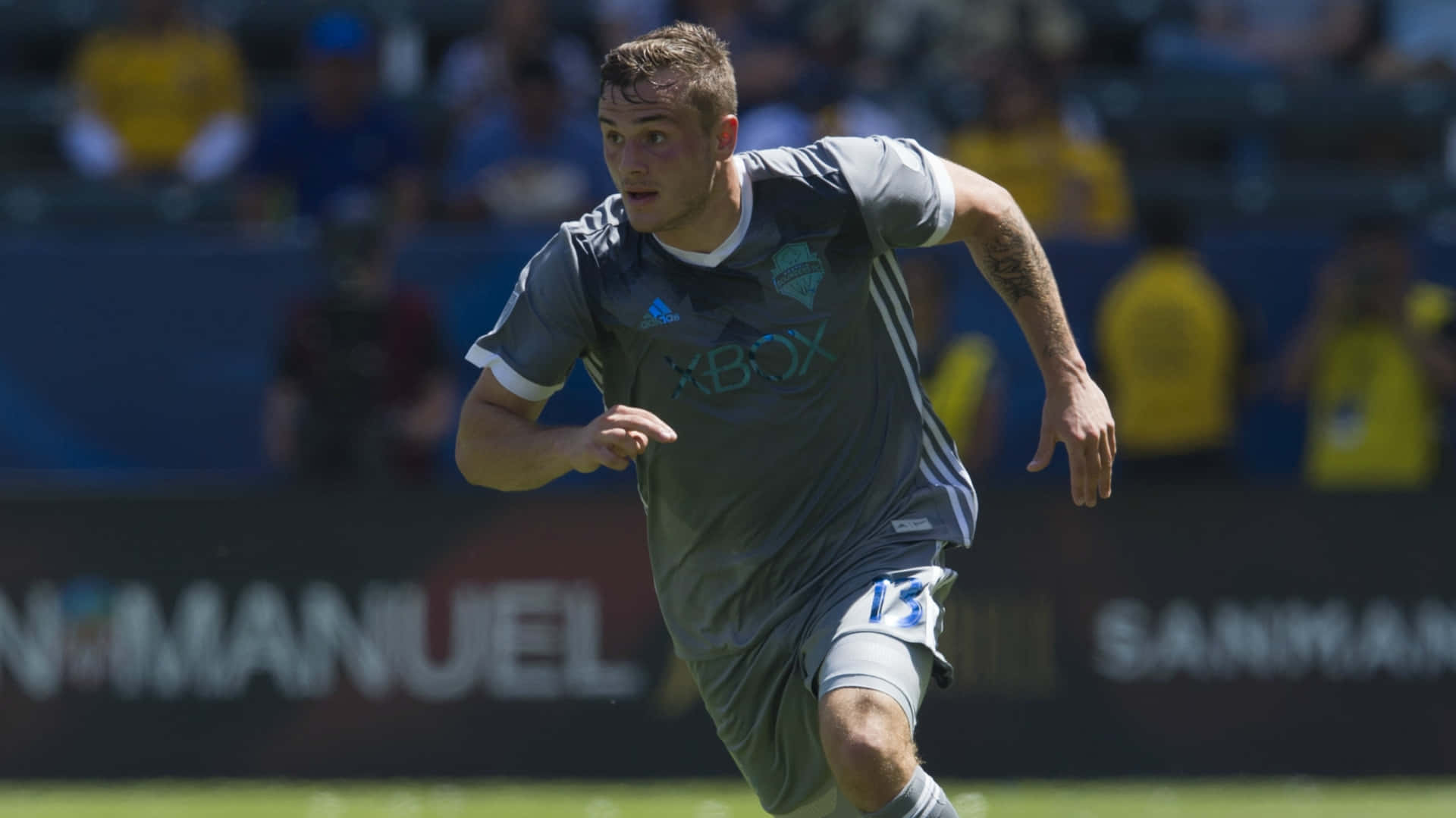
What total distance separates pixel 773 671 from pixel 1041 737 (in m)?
3.94

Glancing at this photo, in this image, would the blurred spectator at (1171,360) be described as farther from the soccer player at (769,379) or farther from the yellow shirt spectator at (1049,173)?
the soccer player at (769,379)

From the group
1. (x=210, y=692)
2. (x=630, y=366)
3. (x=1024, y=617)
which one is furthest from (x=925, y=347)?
(x=630, y=366)

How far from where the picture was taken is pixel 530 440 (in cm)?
459

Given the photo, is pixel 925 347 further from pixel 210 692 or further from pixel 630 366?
pixel 630 366

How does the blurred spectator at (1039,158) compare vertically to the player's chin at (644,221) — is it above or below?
below

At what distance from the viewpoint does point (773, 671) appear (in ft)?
16.1

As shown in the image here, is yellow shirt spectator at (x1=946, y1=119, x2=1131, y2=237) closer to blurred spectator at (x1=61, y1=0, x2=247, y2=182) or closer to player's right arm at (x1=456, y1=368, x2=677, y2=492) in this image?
blurred spectator at (x1=61, y1=0, x2=247, y2=182)

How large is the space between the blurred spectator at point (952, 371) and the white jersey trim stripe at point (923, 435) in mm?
3752

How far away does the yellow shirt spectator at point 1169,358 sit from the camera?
9.48m

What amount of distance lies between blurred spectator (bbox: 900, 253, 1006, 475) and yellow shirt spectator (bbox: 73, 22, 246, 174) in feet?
13.9

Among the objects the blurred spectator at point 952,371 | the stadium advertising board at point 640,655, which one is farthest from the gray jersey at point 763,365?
the blurred spectator at point 952,371

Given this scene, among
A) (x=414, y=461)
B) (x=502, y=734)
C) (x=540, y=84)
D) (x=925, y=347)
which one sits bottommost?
(x=502, y=734)

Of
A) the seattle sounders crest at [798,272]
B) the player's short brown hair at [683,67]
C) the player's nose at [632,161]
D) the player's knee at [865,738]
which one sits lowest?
the player's knee at [865,738]

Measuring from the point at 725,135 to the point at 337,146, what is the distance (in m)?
6.09
